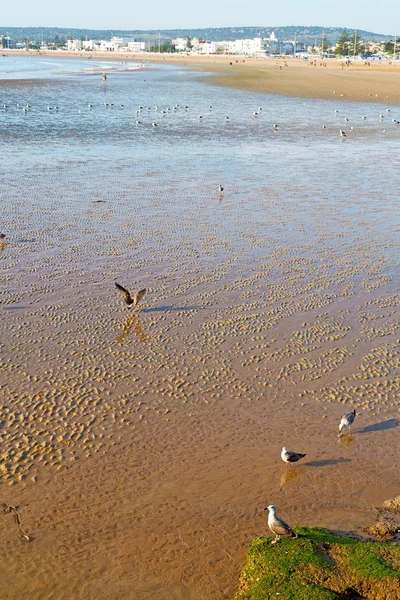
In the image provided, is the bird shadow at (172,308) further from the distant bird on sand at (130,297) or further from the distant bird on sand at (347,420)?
the distant bird on sand at (347,420)

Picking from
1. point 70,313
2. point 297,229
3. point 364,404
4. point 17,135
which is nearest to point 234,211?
point 297,229

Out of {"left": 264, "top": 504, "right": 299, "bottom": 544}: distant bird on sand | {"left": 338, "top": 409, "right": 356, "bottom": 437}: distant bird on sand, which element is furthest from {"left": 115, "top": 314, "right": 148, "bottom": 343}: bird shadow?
{"left": 264, "top": 504, "right": 299, "bottom": 544}: distant bird on sand

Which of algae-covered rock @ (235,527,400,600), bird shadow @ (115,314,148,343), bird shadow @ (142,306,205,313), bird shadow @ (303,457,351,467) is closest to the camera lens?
algae-covered rock @ (235,527,400,600)

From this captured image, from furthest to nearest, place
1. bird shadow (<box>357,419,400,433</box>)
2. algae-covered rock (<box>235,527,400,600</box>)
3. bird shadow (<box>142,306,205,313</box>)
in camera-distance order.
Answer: bird shadow (<box>142,306,205,313</box>) < bird shadow (<box>357,419,400,433</box>) < algae-covered rock (<box>235,527,400,600</box>)

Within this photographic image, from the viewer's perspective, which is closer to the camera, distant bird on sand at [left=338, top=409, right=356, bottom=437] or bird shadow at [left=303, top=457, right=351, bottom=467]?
bird shadow at [left=303, top=457, right=351, bottom=467]

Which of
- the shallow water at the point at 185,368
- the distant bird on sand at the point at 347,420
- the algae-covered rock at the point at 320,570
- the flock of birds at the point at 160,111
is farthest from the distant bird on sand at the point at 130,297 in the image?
the flock of birds at the point at 160,111

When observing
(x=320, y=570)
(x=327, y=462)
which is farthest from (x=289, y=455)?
(x=320, y=570)

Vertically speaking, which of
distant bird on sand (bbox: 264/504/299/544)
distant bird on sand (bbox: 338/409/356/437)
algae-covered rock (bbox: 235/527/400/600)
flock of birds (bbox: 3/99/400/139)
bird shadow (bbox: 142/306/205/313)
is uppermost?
flock of birds (bbox: 3/99/400/139)

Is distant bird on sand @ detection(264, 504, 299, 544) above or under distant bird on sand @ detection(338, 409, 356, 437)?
under

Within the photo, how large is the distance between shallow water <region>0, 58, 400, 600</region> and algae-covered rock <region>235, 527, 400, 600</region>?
0.45m

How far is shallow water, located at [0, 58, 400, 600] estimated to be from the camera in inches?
316

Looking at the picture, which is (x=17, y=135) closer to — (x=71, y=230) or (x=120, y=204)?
(x=120, y=204)

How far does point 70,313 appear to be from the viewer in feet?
45.1

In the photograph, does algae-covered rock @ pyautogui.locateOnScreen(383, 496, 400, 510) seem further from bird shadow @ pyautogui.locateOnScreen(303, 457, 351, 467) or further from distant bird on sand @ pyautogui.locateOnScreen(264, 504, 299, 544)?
distant bird on sand @ pyautogui.locateOnScreen(264, 504, 299, 544)
